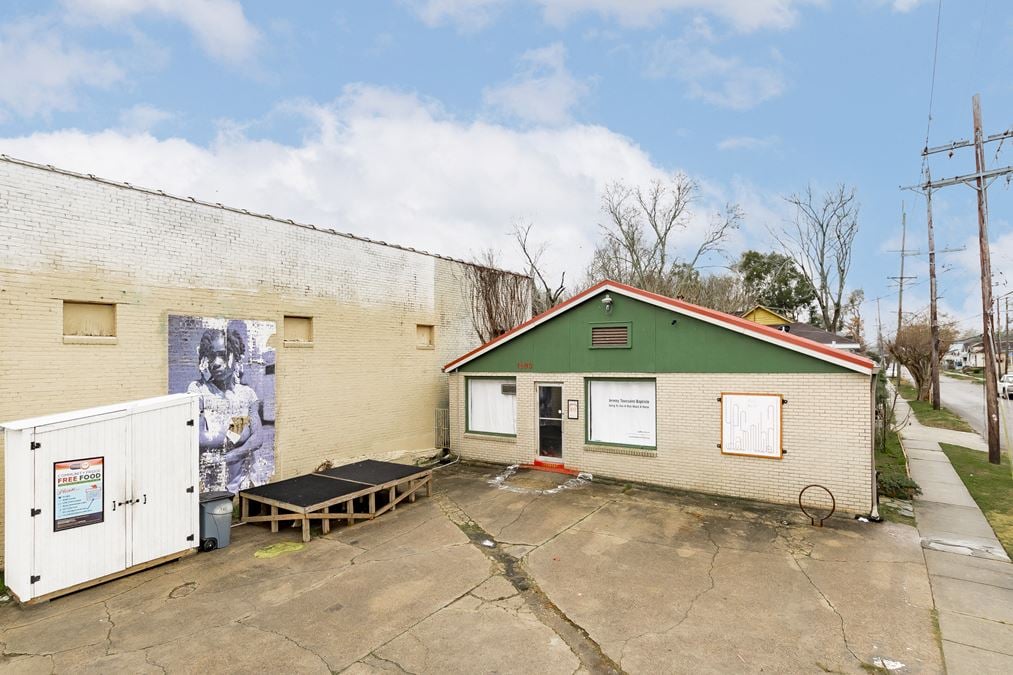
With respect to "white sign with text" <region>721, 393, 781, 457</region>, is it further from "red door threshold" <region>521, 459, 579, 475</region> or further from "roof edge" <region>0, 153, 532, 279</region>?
"roof edge" <region>0, 153, 532, 279</region>

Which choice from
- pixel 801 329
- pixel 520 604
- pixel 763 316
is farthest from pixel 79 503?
pixel 763 316

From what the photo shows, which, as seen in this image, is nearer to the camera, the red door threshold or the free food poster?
the free food poster

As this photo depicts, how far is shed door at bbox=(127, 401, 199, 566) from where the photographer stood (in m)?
7.73

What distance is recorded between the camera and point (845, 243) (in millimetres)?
39688

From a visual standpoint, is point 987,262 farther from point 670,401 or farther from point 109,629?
point 109,629

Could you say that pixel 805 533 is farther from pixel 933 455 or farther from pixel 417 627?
pixel 933 455

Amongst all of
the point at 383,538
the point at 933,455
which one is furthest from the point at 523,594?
the point at 933,455

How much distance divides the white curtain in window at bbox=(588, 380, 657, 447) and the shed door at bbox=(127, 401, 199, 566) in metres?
8.63

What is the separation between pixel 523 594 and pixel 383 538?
128 inches

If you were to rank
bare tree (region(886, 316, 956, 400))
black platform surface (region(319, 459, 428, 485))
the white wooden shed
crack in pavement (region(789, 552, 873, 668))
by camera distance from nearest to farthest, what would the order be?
crack in pavement (region(789, 552, 873, 668)) < the white wooden shed < black platform surface (region(319, 459, 428, 485)) < bare tree (region(886, 316, 956, 400))

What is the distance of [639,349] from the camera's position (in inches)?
482

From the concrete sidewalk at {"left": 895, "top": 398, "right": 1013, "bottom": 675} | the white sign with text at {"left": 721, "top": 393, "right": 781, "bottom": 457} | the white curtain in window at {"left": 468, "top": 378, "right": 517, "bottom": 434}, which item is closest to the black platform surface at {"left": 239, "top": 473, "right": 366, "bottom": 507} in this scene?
the white curtain in window at {"left": 468, "top": 378, "right": 517, "bottom": 434}

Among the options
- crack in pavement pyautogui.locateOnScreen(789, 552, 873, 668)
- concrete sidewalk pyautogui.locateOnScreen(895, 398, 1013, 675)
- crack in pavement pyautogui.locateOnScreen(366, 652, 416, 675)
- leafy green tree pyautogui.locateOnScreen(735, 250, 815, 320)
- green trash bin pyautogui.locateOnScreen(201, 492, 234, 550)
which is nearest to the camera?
crack in pavement pyautogui.locateOnScreen(366, 652, 416, 675)

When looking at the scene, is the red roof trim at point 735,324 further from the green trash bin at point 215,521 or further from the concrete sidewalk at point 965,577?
the green trash bin at point 215,521
